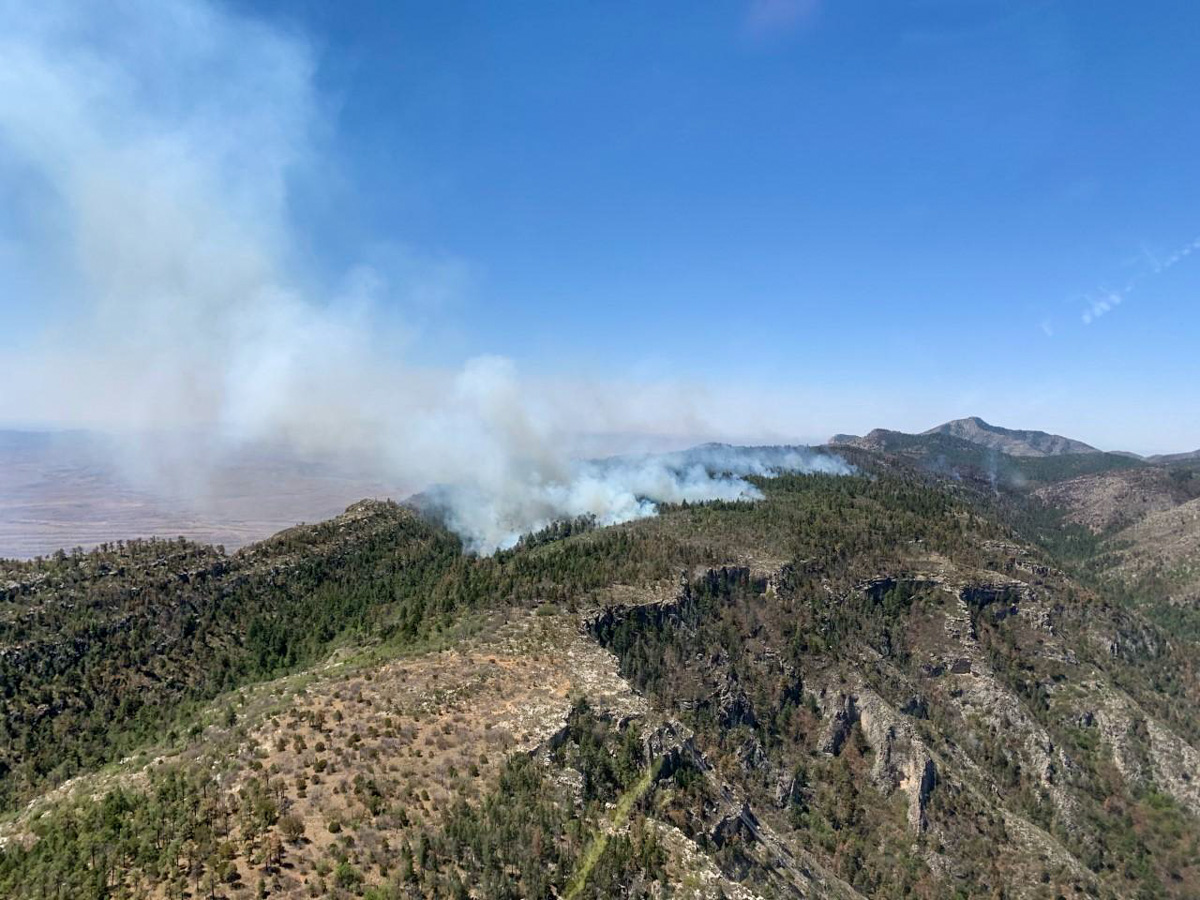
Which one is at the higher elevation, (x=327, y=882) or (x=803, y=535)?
(x=803, y=535)

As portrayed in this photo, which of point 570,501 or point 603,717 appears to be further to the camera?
point 570,501

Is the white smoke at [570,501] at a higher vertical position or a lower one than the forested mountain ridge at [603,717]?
higher

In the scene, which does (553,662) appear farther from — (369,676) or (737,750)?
(737,750)

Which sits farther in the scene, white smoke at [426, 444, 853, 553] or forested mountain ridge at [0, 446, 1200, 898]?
white smoke at [426, 444, 853, 553]

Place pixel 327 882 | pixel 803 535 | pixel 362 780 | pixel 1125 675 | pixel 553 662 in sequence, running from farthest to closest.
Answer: pixel 803 535
pixel 1125 675
pixel 553 662
pixel 362 780
pixel 327 882

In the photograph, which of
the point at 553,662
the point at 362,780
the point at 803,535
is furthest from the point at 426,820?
the point at 803,535

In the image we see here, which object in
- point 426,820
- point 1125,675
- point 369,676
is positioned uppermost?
point 369,676

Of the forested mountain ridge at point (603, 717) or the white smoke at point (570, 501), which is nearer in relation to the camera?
the forested mountain ridge at point (603, 717)

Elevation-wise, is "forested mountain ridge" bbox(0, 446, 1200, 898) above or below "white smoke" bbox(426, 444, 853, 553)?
below
